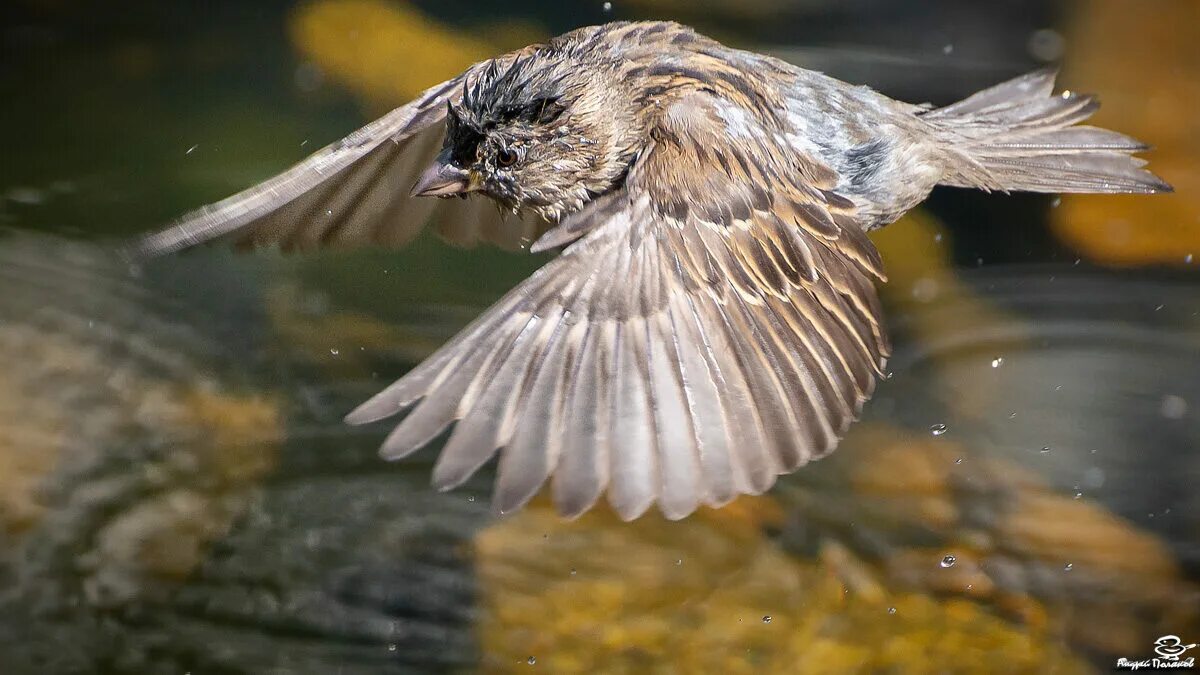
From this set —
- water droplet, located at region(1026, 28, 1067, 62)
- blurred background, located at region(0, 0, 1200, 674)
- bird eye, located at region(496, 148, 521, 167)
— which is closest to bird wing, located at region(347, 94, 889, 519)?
bird eye, located at region(496, 148, 521, 167)

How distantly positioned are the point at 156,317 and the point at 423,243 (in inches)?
41.9

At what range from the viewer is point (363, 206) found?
3635 millimetres

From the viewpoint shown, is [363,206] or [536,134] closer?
[536,134]

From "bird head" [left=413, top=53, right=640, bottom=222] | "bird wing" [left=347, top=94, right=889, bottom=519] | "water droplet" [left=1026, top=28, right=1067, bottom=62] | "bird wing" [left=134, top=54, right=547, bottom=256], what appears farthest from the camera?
"water droplet" [left=1026, top=28, right=1067, bottom=62]

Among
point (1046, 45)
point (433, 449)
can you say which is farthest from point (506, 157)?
point (1046, 45)

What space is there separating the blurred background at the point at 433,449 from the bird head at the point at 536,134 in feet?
4.65

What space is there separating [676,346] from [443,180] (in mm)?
836

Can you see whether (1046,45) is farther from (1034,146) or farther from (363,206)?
(363,206)

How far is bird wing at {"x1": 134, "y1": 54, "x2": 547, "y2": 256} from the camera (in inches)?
126

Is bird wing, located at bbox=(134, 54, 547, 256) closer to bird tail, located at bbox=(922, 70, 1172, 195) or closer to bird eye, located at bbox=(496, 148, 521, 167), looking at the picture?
bird eye, located at bbox=(496, 148, 521, 167)

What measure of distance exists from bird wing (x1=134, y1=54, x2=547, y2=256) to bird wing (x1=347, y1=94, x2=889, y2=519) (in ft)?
2.62

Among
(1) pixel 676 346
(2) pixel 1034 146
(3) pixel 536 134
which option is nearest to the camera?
(1) pixel 676 346

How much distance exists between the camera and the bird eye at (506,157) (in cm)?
316

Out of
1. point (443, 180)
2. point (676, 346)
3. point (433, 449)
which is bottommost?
point (433, 449)
